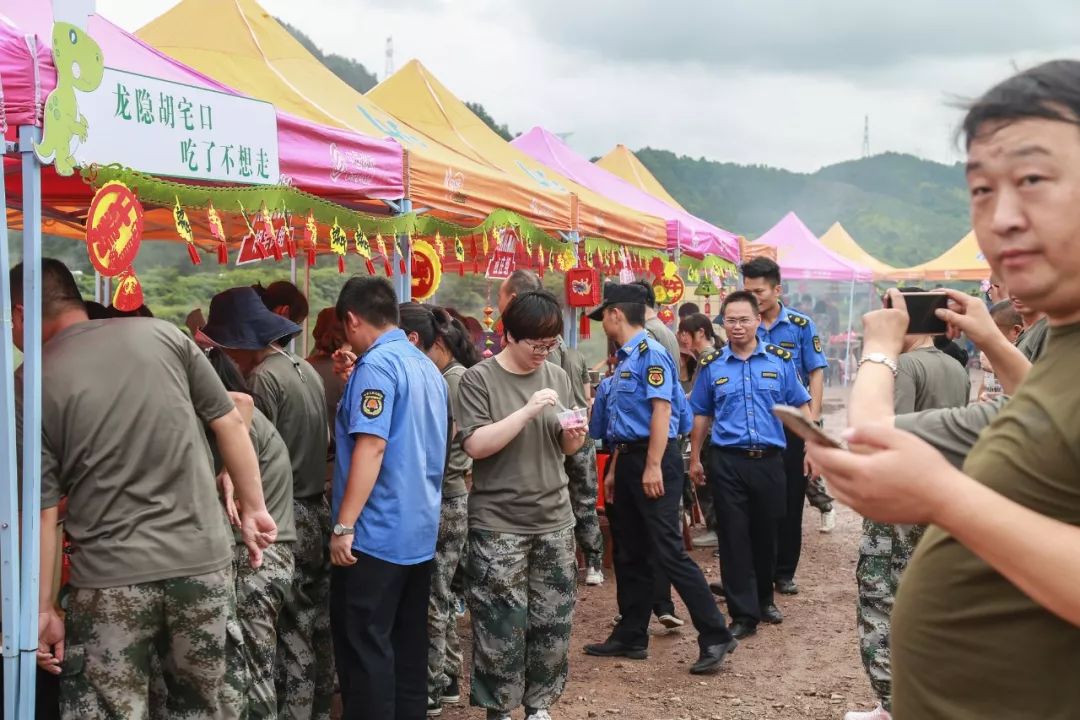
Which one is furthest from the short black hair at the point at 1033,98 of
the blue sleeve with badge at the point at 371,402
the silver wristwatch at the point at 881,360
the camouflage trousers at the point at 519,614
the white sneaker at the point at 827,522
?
the white sneaker at the point at 827,522

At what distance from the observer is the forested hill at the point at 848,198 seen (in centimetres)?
7131

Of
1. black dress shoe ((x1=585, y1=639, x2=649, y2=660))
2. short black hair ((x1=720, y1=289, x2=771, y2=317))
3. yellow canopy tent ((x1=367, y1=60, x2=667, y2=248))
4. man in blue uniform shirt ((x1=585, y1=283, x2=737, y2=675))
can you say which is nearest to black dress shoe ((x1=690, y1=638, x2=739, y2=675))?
man in blue uniform shirt ((x1=585, y1=283, x2=737, y2=675))

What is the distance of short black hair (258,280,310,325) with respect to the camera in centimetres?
524

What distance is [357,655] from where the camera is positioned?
3.96m

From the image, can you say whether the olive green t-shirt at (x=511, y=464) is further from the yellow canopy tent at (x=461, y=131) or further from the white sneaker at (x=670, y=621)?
the yellow canopy tent at (x=461, y=131)

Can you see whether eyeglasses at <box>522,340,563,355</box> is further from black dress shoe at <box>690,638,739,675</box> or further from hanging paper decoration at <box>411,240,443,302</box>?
hanging paper decoration at <box>411,240,443,302</box>

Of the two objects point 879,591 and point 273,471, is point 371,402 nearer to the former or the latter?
point 273,471

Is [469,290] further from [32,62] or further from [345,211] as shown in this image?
[32,62]

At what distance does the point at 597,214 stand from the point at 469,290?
21189 mm

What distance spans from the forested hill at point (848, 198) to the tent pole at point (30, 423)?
66181 millimetres

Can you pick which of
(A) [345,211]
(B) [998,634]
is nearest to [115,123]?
(A) [345,211]

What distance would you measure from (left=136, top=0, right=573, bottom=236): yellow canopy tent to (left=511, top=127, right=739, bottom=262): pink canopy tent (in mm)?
4921

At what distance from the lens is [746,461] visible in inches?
239

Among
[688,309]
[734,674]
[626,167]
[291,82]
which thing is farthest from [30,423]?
[626,167]
